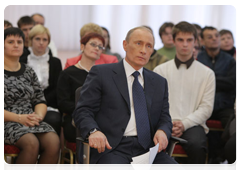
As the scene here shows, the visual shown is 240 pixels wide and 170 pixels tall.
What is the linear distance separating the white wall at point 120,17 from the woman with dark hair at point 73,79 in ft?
9.71

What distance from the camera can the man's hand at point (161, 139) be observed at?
2373mm

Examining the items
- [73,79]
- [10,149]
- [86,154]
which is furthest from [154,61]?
[86,154]

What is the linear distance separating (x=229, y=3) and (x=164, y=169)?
5.23 meters

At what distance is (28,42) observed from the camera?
4477 mm

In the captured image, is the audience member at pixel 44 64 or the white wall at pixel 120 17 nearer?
the audience member at pixel 44 64

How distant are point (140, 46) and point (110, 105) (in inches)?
18.7

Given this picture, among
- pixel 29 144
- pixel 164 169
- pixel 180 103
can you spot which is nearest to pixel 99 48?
pixel 180 103

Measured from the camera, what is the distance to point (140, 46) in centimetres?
→ 248

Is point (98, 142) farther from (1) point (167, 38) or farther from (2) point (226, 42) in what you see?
(2) point (226, 42)

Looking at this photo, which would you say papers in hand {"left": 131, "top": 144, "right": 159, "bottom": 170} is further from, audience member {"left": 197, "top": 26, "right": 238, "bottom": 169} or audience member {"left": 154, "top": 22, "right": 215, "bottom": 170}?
audience member {"left": 197, "top": 26, "right": 238, "bottom": 169}

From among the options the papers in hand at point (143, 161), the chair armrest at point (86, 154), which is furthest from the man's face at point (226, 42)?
the chair armrest at point (86, 154)

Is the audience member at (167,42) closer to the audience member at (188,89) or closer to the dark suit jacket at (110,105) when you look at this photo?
the audience member at (188,89)

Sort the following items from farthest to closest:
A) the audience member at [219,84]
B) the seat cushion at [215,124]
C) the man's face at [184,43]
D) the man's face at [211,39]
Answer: the man's face at [211,39]
the audience member at [219,84]
the seat cushion at [215,124]
the man's face at [184,43]

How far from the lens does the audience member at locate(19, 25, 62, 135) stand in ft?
13.1
